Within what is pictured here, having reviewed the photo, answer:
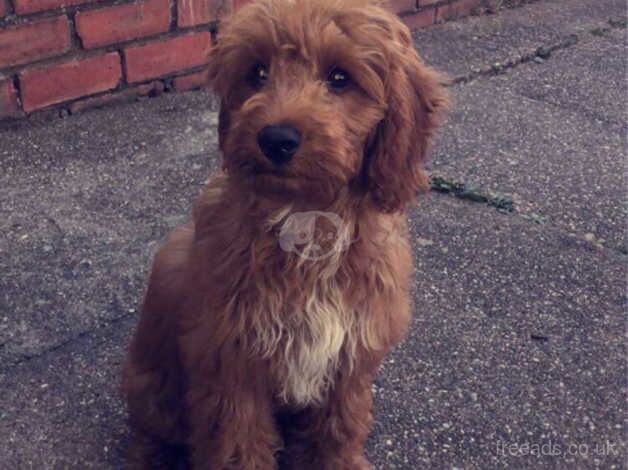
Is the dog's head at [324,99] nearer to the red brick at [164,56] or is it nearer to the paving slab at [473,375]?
the paving slab at [473,375]

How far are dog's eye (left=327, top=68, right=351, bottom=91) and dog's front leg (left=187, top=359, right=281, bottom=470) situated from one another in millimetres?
756

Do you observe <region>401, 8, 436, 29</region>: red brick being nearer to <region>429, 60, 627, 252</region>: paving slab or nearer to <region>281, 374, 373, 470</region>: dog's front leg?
<region>429, 60, 627, 252</region>: paving slab

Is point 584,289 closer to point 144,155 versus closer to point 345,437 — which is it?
point 345,437

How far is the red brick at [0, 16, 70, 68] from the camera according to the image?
157 inches

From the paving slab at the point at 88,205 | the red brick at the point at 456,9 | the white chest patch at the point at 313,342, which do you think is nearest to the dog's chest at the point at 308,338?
the white chest patch at the point at 313,342

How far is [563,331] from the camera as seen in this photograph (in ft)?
10.7

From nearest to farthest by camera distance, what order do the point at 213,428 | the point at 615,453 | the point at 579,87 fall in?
1. the point at 213,428
2. the point at 615,453
3. the point at 579,87

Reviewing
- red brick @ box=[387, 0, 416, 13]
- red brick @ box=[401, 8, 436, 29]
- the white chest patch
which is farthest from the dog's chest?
red brick @ box=[401, 8, 436, 29]

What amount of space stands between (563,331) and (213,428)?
1.47 meters

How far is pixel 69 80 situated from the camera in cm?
423

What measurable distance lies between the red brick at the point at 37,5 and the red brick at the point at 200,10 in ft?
1.91

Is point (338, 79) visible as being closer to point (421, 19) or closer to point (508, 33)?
point (421, 19)

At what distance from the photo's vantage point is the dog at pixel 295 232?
83.8 inches

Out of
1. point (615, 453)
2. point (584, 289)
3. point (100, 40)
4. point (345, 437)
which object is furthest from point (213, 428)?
point (100, 40)
